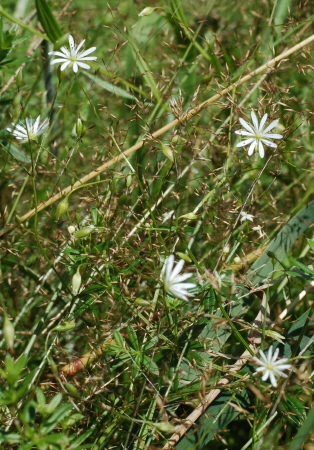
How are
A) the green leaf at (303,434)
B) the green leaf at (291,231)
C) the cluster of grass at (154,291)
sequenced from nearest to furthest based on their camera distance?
the green leaf at (303,434), the cluster of grass at (154,291), the green leaf at (291,231)

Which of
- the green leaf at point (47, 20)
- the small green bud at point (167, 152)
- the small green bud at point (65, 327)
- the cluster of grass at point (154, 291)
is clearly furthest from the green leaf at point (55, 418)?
the green leaf at point (47, 20)

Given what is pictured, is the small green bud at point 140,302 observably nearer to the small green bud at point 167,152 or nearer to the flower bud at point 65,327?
the flower bud at point 65,327

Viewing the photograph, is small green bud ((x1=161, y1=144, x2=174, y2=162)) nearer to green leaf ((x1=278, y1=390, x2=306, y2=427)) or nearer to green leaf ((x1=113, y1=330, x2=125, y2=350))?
green leaf ((x1=113, y1=330, x2=125, y2=350))

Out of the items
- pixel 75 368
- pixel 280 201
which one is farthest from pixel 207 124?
pixel 75 368

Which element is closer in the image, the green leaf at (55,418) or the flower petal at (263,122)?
the green leaf at (55,418)

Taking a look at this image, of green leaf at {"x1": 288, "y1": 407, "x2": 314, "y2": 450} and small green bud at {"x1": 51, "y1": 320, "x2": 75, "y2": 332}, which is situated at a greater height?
small green bud at {"x1": 51, "y1": 320, "x2": 75, "y2": 332}

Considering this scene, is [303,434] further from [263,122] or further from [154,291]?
[263,122]

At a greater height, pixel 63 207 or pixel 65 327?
pixel 63 207

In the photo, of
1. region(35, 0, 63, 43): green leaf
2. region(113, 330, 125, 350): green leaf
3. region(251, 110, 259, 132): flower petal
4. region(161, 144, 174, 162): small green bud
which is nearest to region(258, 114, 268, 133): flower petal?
region(251, 110, 259, 132): flower petal

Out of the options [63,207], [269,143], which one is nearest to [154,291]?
[63,207]
